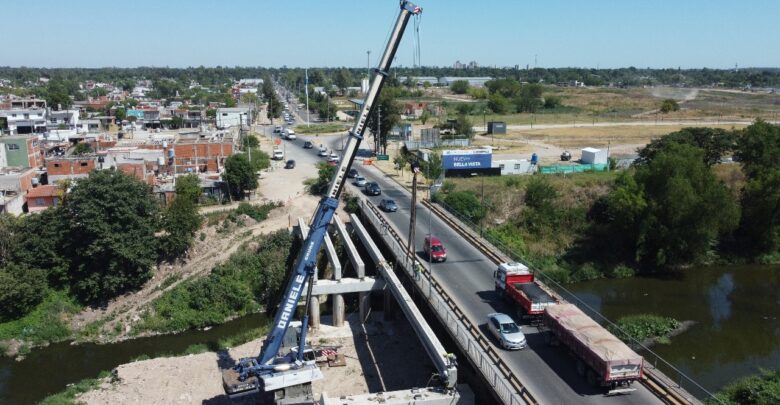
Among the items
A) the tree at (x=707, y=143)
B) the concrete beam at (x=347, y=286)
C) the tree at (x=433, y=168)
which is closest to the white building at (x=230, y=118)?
the tree at (x=433, y=168)

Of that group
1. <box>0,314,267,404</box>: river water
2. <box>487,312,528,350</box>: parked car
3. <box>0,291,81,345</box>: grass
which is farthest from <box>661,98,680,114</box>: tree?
<box>0,291,81,345</box>: grass

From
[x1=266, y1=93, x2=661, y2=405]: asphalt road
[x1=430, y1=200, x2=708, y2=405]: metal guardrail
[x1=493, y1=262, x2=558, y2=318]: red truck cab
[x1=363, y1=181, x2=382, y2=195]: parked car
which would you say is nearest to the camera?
[x1=430, y1=200, x2=708, y2=405]: metal guardrail

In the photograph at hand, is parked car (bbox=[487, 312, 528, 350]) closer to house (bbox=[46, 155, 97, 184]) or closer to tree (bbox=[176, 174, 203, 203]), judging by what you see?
tree (bbox=[176, 174, 203, 203])

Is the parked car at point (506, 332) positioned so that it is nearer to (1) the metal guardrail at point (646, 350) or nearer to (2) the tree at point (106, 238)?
(1) the metal guardrail at point (646, 350)

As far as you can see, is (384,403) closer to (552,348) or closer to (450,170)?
(552,348)

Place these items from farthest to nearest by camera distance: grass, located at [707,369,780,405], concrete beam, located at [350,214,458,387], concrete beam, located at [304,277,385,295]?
concrete beam, located at [304,277,385,295] → grass, located at [707,369,780,405] → concrete beam, located at [350,214,458,387]

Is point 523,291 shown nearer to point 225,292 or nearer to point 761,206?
point 225,292

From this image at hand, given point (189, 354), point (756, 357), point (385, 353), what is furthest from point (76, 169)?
point (756, 357)

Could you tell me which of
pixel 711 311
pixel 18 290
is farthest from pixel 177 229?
pixel 711 311
